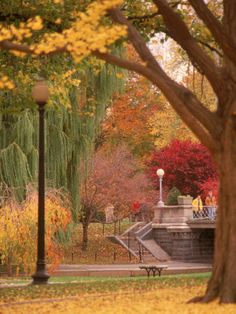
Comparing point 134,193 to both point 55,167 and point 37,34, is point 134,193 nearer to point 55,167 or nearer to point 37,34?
point 55,167

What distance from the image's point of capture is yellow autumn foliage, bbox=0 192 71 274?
102ft

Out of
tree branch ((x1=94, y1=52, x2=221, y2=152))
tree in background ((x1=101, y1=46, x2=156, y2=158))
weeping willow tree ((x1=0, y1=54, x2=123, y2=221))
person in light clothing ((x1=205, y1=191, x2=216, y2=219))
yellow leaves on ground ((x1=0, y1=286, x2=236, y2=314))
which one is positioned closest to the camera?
yellow leaves on ground ((x1=0, y1=286, x2=236, y2=314))

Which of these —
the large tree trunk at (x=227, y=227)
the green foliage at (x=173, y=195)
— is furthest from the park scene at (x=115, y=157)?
the green foliage at (x=173, y=195)

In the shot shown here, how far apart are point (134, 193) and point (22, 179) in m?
19.9

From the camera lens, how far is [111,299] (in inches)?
504

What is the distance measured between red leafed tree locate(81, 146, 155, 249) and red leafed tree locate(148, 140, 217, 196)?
5.75 feet

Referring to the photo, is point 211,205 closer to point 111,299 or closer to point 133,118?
point 133,118

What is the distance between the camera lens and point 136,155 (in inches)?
2370

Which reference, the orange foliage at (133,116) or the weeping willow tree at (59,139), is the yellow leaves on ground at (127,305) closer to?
the weeping willow tree at (59,139)

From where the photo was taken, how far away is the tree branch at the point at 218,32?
11891 millimetres

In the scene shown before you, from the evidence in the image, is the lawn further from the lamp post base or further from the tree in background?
the tree in background

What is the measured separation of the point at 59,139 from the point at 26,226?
5937 millimetres

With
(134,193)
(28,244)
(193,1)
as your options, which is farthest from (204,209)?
(193,1)

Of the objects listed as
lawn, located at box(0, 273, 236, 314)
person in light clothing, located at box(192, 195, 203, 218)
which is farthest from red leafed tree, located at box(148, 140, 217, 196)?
lawn, located at box(0, 273, 236, 314)
